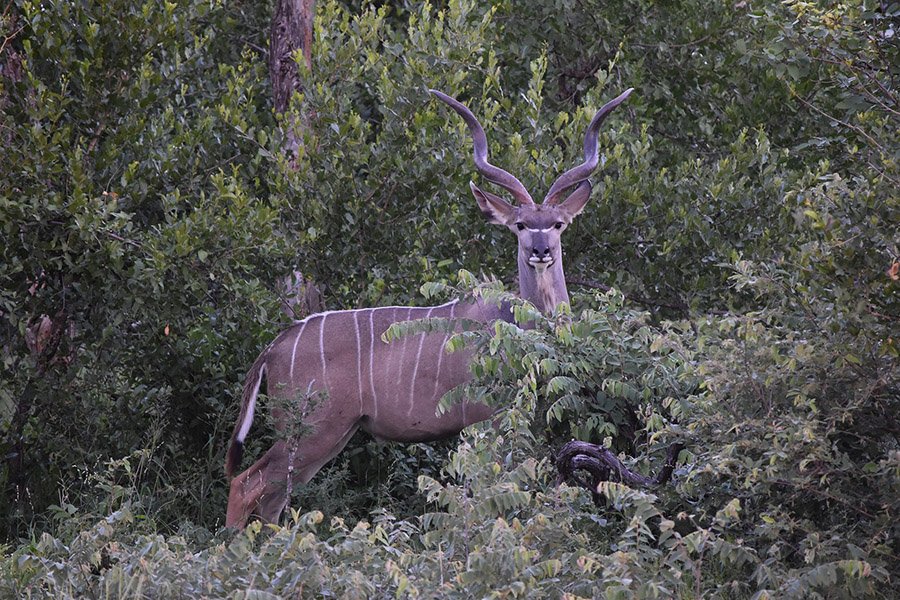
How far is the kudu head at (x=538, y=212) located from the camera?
5543 millimetres

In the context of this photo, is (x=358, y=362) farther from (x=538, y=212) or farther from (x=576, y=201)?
(x=576, y=201)

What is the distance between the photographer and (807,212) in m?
3.38

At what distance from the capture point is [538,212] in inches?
221

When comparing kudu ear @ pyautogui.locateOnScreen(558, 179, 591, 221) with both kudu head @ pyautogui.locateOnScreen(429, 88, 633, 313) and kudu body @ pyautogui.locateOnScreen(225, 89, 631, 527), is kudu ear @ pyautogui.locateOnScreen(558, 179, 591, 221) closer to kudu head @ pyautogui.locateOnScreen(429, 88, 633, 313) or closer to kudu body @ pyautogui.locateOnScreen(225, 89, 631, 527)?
kudu head @ pyautogui.locateOnScreen(429, 88, 633, 313)

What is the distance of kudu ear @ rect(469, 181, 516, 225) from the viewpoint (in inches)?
220

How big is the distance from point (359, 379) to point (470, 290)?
119 cm

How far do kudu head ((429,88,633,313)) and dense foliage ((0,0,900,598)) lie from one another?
239 mm

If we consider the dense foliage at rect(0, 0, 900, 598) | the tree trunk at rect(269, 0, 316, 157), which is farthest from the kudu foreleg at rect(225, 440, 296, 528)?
the tree trunk at rect(269, 0, 316, 157)

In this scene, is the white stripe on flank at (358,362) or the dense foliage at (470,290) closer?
the dense foliage at (470,290)

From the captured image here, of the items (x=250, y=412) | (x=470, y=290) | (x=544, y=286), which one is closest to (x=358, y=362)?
(x=250, y=412)

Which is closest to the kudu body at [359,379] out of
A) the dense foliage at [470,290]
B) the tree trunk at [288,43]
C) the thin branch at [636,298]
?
the dense foliage at [470,290]

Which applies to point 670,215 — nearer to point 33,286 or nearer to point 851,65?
point 851,65

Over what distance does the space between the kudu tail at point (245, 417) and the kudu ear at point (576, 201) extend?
143 centimetres

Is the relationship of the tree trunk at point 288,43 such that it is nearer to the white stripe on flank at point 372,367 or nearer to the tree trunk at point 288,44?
the tree trunk at point 288,44
